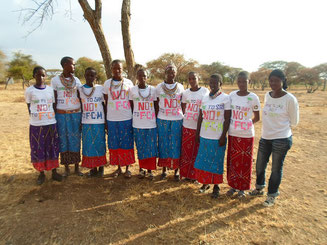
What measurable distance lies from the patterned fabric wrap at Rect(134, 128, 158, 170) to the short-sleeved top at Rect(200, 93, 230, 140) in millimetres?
965

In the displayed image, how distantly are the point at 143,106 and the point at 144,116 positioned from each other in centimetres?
17

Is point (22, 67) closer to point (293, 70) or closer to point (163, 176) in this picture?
point (163, 176)

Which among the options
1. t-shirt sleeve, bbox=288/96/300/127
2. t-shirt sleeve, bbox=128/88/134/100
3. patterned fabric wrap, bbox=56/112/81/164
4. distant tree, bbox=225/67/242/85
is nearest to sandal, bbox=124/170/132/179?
patterned fabric wrap, bbox=56/112/81/164

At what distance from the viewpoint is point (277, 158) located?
2.94m

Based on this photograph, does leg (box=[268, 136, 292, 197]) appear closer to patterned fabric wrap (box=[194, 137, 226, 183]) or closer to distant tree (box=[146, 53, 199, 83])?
patterned fabric wrap (box=[194, 137, 226, 183])

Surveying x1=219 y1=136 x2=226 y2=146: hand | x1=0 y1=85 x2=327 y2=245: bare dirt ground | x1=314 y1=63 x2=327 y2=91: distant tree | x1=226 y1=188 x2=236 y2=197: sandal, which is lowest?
x1=0 y1=85 x2=327 y2=245: bare dirt ground

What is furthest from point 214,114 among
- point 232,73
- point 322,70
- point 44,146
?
point 232,73

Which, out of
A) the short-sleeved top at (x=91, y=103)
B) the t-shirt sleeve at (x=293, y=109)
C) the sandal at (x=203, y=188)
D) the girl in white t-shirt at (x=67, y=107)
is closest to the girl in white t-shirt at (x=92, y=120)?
the short-sleeved top at (x=91, y=103)

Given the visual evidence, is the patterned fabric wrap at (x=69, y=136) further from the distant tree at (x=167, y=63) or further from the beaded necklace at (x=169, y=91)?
the distant tree at (x=167, y=63)

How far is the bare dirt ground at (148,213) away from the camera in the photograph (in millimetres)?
2438

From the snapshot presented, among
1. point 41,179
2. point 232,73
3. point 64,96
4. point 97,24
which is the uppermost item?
point 232,73

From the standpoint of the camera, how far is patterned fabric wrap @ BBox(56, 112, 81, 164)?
11.8 feet

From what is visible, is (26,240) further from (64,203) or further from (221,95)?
(221,95)

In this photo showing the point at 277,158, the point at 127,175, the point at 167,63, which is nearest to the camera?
the point at 277,158
